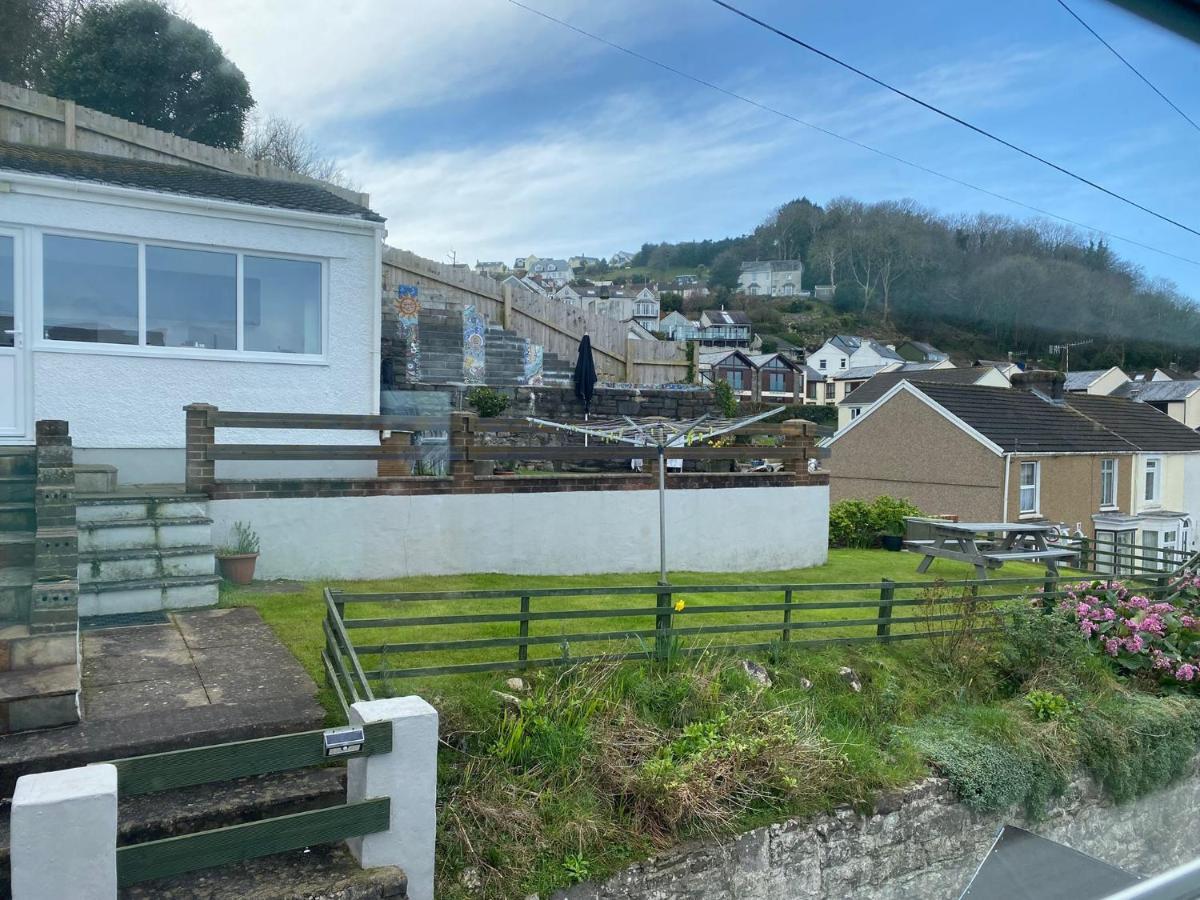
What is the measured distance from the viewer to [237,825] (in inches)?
138

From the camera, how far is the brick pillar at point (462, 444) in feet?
27.5

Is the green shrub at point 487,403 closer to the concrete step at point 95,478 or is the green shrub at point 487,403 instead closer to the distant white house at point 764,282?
the concrete step at point 95,478

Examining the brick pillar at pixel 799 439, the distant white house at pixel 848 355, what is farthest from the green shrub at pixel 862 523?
the distant white house at pixel 848 355

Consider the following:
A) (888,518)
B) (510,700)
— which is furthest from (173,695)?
(888,518)

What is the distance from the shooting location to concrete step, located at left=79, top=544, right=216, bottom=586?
6.08 meters

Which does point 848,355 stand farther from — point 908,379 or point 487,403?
point 487,403

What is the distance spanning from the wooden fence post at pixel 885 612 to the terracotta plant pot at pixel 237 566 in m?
5.40

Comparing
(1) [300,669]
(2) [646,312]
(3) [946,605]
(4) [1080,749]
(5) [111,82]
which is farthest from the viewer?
(2) [646,312]

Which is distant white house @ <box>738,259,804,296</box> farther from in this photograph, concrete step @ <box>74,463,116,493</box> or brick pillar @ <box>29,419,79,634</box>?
brick pillar @ <box>29,419,79,634</box>

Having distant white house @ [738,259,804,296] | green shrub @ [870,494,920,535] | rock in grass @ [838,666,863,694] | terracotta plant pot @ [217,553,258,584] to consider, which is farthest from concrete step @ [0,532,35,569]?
distant white house @ [738,259,804,296]

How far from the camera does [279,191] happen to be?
9.96m

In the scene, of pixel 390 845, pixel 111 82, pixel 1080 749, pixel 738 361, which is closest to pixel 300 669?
pixel 390 845

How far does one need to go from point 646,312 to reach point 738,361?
13046 millimetres

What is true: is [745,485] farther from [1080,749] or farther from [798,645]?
[1080,749]
